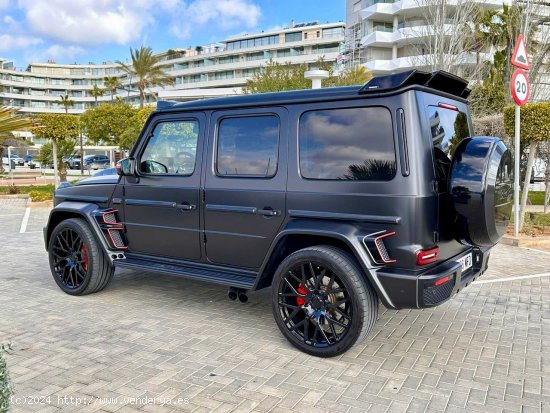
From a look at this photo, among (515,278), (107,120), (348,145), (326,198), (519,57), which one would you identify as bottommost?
(515,278)

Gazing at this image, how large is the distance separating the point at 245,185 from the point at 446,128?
1702mm

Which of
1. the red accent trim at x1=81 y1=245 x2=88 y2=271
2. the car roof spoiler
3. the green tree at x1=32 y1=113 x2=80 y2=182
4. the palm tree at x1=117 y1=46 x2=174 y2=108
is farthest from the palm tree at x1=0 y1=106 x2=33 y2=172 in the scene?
the palm tree at x1=117 y1=46 x2=174 y2=108

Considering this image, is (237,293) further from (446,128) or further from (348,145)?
(446,128)

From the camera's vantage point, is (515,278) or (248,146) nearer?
(248,146)

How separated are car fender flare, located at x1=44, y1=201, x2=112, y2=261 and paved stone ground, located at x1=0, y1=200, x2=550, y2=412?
0.67 metres

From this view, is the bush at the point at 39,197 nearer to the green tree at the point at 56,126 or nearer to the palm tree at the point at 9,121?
the green tree at the point at 56,126

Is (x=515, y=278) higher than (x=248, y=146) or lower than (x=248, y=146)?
lower

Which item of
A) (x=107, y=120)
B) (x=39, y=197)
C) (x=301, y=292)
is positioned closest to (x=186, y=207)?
(x=301, y=292)

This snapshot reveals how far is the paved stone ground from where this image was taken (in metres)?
3.18

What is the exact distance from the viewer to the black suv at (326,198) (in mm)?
3500

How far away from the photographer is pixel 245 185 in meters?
4.24

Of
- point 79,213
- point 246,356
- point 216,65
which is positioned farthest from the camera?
point 216,65

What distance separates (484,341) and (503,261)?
11.4ft

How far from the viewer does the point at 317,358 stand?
12.6 ft
